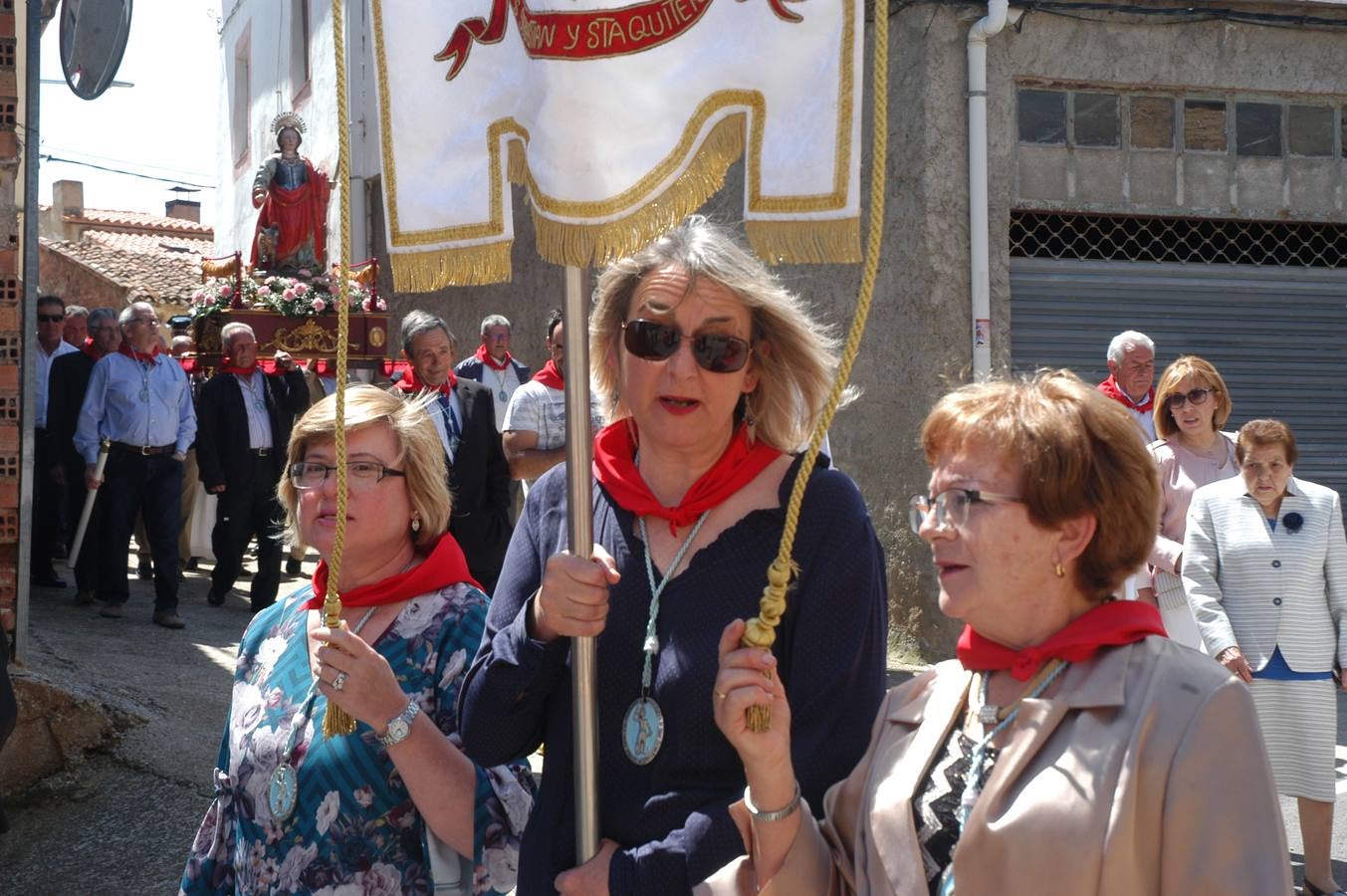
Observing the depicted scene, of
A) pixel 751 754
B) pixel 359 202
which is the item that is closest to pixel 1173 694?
pixel 751 754

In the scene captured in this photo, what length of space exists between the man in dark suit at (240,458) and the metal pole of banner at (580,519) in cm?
760

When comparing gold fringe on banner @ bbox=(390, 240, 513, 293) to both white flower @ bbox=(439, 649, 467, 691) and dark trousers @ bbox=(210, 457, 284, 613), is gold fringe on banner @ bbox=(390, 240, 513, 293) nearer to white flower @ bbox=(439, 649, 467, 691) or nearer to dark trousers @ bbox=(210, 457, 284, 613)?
white flower @ bbox=(439, 649, 467, 691)

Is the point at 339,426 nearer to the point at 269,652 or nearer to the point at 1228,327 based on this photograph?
the point at 269,652

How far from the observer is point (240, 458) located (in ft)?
32.9

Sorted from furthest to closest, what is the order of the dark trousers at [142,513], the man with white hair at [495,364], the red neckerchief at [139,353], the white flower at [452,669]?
the red neckerchief at [139,353] → the man with white hair at [495,364] → the dark trousers at [142,513] → the white flower at [452,669]

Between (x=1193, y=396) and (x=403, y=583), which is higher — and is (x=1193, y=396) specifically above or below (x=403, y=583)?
above

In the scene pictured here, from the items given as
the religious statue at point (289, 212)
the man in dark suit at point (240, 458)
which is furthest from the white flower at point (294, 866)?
the religious statue at point (289, 212)

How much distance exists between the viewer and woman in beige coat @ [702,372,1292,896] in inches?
75.2

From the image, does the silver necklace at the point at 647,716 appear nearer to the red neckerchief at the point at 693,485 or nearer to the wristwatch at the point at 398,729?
the red neckerchief at the point at 693,485

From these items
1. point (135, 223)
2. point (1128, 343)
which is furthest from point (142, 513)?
point (135, 223)

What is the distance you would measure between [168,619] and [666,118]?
7320mm

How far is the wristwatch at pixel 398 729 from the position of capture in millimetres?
2678

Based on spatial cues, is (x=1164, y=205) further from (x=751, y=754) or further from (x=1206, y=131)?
(x=751, y=754)

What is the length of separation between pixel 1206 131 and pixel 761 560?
958 cm
